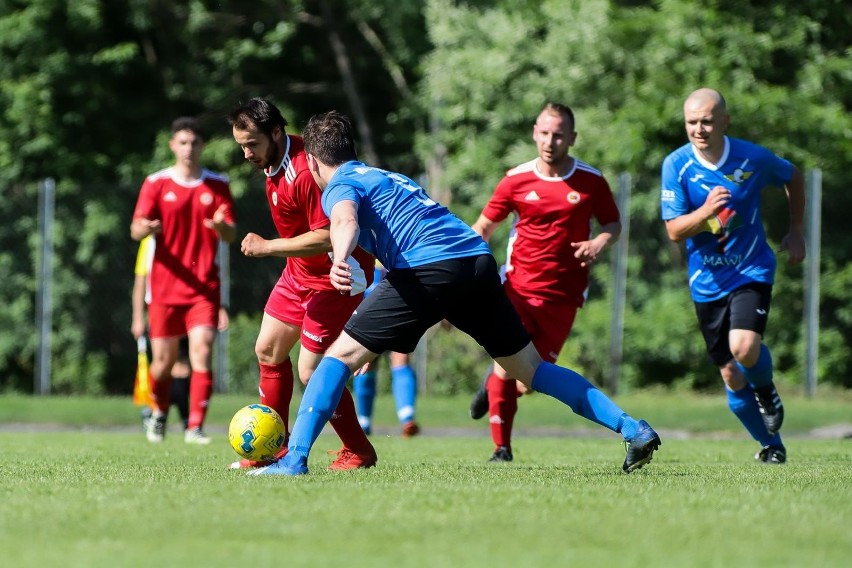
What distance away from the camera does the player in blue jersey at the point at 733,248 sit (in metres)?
9.09

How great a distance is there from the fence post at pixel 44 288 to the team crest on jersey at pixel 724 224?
1264 cm

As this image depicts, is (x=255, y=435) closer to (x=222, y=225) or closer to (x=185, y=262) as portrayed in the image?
(x=222, y=225)

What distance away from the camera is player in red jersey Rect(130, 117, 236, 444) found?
463 inches

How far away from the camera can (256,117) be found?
8.00 meters

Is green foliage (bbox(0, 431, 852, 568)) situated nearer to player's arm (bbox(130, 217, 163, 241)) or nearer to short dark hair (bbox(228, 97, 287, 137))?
short dark hair (bbox(228, 97, 287, 137))

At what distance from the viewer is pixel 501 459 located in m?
9.41

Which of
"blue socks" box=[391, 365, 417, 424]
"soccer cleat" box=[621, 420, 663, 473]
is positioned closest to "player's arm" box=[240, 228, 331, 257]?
"soccer cleat" box=[621, 420, 663, 473]

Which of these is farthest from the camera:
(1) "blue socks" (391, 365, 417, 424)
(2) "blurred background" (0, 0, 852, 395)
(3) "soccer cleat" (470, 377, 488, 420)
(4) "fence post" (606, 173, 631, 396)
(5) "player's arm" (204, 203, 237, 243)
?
(2) "blurred background" (0, 0, 852, 395)

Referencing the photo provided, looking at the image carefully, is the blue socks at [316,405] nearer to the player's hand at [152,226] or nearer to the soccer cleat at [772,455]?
the soccer cleat at [772,455]

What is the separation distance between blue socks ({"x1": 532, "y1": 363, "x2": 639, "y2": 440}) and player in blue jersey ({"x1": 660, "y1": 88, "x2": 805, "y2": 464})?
1.73 meters

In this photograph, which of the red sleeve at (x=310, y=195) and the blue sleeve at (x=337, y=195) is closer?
the blue sleeve at (x=337, y=195)

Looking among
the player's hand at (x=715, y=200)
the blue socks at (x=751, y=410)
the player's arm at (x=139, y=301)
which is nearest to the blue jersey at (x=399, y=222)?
the player's hand at (x=715, y=200)

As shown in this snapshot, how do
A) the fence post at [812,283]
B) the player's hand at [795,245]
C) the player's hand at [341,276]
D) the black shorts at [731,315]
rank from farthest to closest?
the fence post at [812,283]
the player's hand at [795,245]
the black shorts at [731,315]
the player's hand at [341,276]

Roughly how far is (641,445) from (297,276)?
2207 millimetres
